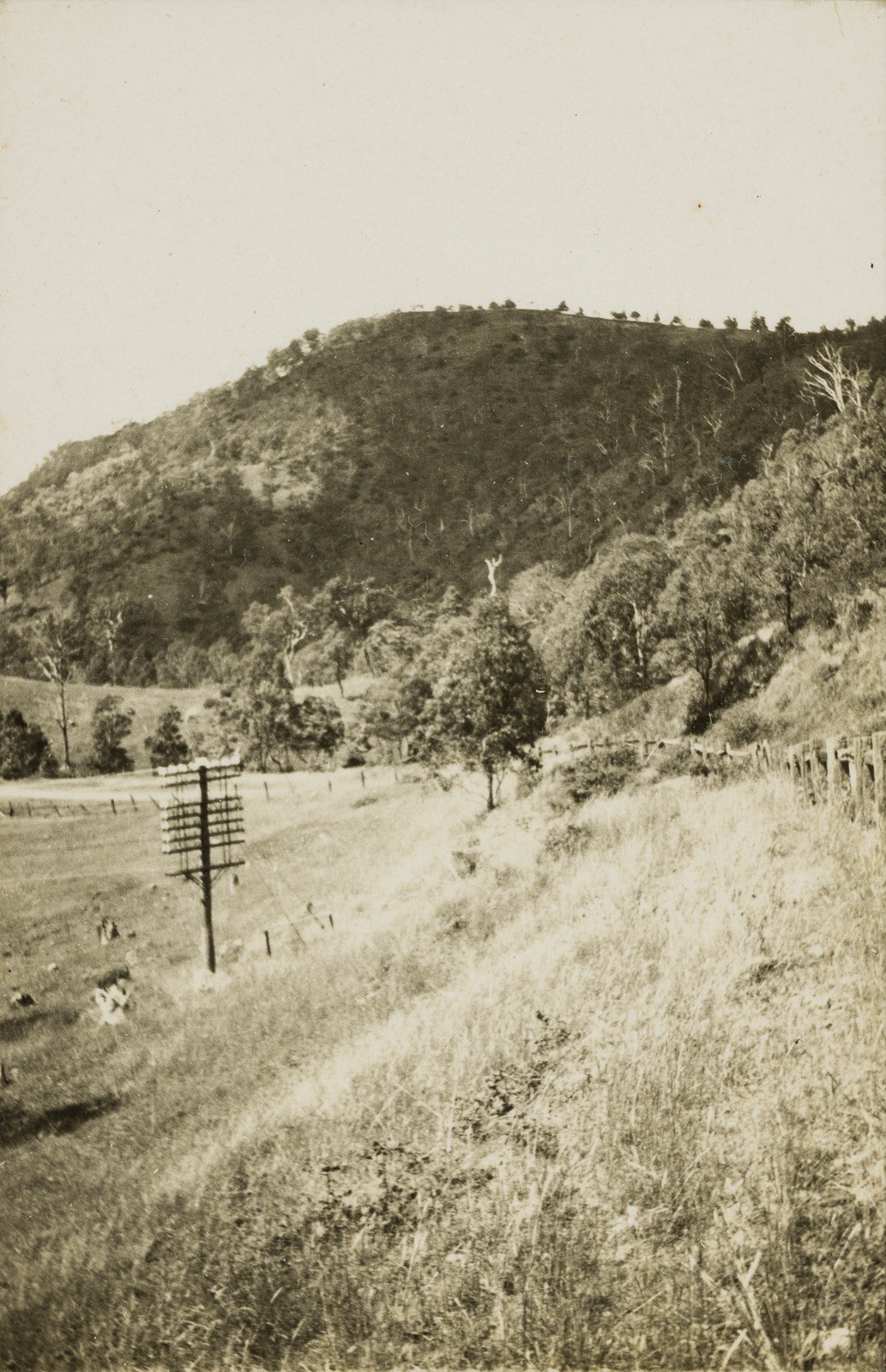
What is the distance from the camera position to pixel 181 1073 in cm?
770

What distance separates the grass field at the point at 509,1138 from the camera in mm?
3541

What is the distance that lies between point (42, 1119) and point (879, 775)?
→ 8.30 metres

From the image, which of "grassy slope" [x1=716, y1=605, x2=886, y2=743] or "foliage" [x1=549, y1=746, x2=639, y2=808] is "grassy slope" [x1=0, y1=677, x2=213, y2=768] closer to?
"foliage" [x1=549, y1=746, x2=639, y2=808]

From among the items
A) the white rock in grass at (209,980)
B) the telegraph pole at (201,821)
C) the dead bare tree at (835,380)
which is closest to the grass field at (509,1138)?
the white rock in grass at (209,980)

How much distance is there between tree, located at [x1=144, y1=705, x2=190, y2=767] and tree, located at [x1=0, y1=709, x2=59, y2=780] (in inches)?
557

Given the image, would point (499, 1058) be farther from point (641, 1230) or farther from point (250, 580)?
point (250, 580)

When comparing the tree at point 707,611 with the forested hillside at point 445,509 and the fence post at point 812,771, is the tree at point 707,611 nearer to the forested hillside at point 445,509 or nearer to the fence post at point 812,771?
the forested hillside at point 445,509

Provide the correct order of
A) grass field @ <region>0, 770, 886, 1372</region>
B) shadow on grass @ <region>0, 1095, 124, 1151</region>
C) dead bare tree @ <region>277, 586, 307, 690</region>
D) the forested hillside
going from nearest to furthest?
grass field @ <region>0, 770, 886, 1372</region>, shadow on grass @ <region>0, 1095, 124, 1151</region>, the forested hillside, dead bare tree @ <region>277, 586, 307, 690</region>

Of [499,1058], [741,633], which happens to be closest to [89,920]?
[499,1058]

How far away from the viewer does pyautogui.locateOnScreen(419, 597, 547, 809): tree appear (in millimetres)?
15227

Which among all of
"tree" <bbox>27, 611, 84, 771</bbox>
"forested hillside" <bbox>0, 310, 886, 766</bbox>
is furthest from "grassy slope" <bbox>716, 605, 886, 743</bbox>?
"tree" <bbox>27, 611, 84, 771</bbox>

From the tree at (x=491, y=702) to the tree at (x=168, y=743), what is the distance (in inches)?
713

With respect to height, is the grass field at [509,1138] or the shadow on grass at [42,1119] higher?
the grass field at [509,1138]

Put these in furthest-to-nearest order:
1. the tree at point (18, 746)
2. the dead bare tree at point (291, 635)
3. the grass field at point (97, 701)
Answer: the dead bare tree at point (291, 635) < the grass field at point (97, 701) < the tree at point (18, 746)
